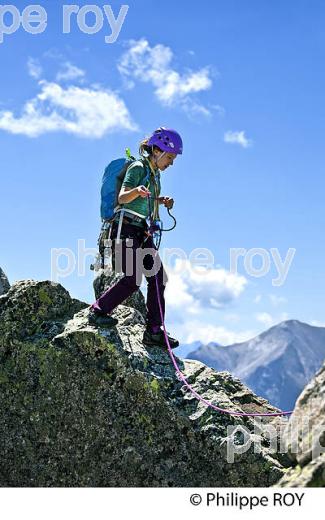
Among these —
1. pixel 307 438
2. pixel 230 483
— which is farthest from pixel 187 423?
pixel 307 438

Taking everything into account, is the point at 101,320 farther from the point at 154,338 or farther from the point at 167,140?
the point at 167,140

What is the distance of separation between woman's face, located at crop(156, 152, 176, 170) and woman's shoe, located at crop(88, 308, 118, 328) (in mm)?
3434

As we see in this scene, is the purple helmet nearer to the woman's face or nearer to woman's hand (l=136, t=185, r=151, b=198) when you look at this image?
the woman's face

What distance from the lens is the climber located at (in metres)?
12.4

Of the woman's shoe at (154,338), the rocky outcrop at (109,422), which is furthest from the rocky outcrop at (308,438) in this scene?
the woman's shoe at (154,338)

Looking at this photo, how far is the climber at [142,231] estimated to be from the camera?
12.4 metres

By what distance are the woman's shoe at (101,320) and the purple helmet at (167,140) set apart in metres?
3.77

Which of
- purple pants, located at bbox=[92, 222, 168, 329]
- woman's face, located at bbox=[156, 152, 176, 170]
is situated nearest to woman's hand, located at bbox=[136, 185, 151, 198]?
purple pants, located at bbox=[92, 222, 168, 329]

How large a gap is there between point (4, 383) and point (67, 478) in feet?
7.53

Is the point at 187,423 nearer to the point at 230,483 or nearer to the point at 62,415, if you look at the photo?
the point at 230,483

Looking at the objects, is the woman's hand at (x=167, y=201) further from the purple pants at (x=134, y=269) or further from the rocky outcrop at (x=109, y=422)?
the rocky outcrop at (x=109, y=422)

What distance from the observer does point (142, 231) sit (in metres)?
12.7

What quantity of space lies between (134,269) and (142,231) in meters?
0.87

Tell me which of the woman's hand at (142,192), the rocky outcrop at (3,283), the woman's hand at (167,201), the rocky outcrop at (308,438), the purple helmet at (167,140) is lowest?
the rocky outcrop at (308,438)
